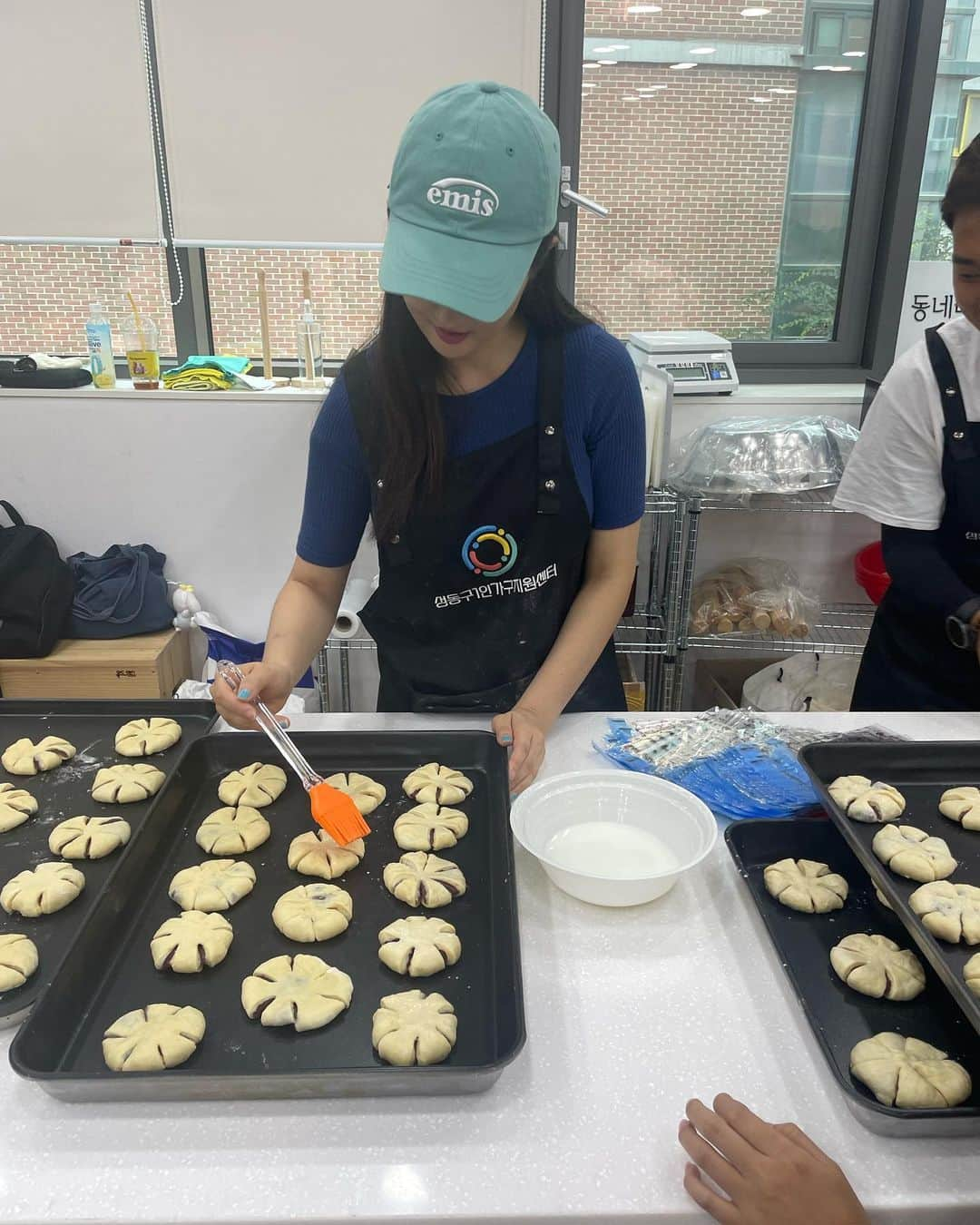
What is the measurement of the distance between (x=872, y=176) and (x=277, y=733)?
117 inches

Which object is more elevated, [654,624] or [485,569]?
[485,569]

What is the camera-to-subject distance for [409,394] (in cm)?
128

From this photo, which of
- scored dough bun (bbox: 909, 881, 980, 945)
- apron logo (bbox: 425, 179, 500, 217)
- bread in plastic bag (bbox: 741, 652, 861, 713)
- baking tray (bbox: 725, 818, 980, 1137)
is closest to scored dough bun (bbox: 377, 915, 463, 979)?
baking tray (bbox: 725, 818, 980, 1137)

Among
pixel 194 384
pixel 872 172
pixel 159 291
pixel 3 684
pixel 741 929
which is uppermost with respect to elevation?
pixel 872 172

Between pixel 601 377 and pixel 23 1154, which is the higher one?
pixel 601 377

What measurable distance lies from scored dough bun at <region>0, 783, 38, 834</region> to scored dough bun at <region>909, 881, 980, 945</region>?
1.01m

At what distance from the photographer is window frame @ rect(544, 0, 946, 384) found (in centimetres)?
282

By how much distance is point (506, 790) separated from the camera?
110 centimetres

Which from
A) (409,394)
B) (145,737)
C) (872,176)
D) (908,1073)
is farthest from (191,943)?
(872,176)

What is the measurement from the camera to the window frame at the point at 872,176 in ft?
9.27

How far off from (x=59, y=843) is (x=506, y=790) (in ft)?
1.72

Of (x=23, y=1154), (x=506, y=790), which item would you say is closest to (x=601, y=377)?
(x=506, y=790)

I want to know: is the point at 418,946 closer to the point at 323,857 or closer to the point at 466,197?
the point at 323,857

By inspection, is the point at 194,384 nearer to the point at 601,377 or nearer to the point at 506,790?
the point at 601,377
